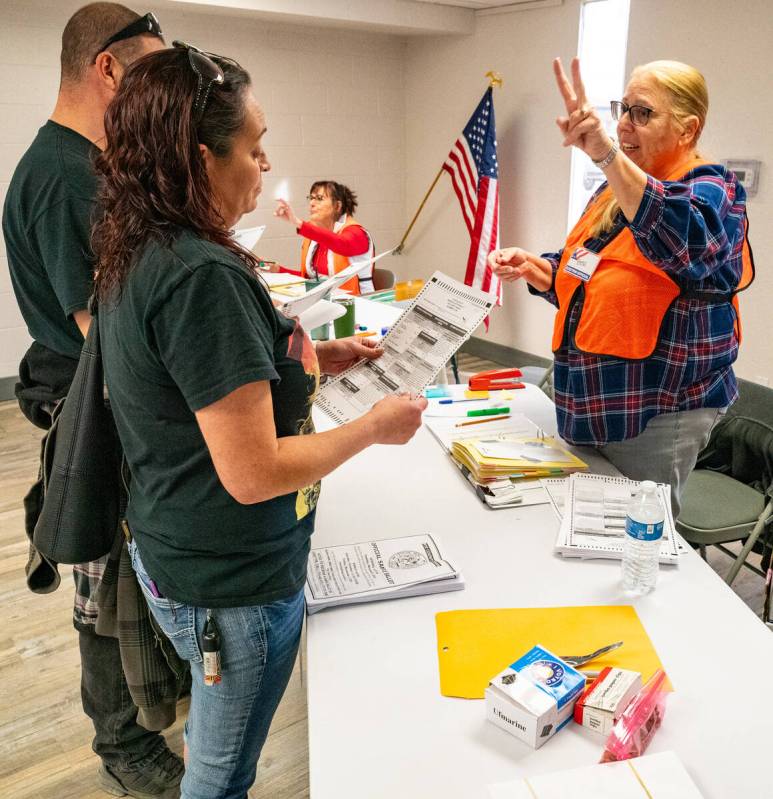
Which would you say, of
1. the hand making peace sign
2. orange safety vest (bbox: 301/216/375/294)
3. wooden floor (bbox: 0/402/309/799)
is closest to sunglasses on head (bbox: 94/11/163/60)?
the hand making peace sign

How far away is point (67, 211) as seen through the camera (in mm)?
1287

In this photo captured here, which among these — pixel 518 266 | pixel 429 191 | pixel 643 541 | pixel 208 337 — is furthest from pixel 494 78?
pixel 208 337

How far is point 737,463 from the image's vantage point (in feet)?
7.88

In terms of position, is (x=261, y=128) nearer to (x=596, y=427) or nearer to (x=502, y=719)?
(x=502, y=719)

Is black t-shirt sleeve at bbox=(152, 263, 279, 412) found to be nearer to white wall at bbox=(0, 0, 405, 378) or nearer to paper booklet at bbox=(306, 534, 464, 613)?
paper booklet at bbox=(306, 534, 464, 613)

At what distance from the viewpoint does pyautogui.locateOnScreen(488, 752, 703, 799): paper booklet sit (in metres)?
0.83

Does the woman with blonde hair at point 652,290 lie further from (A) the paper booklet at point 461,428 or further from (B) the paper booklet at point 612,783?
(B) the paper booklet at point 612,783

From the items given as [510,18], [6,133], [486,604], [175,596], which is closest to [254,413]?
[175,596]

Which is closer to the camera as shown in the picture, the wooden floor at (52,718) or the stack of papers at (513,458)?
the stack of papers at (513,458)

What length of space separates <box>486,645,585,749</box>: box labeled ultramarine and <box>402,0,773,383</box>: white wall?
3047mm

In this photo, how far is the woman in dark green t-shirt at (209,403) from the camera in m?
0.85

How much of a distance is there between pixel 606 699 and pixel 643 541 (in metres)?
0.34

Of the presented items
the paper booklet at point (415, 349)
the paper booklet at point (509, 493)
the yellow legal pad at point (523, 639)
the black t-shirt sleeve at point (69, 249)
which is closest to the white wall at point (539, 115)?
the paper booklet at point (509, 493)

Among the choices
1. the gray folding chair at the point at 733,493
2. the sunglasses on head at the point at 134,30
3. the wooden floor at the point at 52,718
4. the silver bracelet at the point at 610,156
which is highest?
the sunglasses on head at the point at 134,30
